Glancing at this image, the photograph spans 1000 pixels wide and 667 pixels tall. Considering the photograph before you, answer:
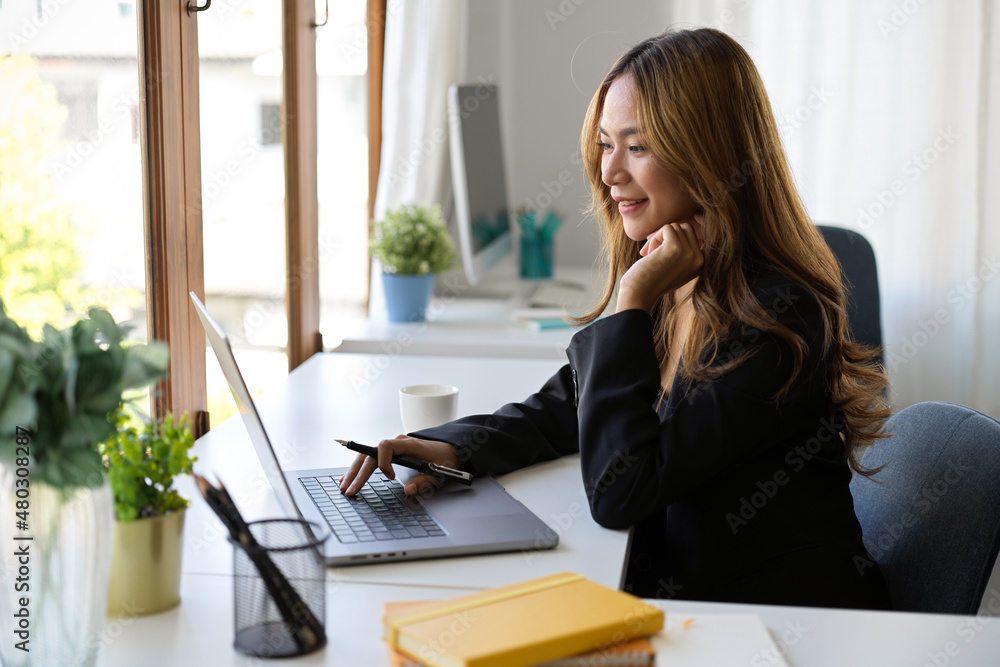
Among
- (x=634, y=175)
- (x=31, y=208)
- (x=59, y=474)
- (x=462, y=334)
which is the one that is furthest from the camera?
(x=462, y=334)

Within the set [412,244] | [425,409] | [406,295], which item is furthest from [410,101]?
[425,409]

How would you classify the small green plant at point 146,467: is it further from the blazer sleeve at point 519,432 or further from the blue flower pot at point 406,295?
the blue flower pot at point 406,295

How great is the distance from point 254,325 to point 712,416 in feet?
3.27

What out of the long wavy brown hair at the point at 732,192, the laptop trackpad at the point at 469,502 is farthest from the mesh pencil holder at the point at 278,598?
the long wavy brown hair at the point at 732,192

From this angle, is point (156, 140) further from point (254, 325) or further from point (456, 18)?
point (456, 18)

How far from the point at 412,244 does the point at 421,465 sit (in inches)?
49.7

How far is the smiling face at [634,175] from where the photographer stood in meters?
1.27

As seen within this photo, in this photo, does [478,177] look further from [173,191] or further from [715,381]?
[715,381]

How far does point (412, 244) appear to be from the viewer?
93.1 inches

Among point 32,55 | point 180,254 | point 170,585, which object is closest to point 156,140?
point 180,254

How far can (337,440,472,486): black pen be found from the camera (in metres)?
1.17

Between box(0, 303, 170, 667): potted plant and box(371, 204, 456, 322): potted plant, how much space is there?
1.63 m

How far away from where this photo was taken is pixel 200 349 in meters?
1.50

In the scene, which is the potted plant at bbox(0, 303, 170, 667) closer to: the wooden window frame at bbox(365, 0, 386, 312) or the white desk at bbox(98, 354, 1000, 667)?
the white desk at bbox(98, 354, 1000, 667)
